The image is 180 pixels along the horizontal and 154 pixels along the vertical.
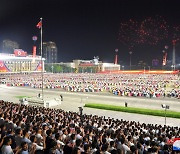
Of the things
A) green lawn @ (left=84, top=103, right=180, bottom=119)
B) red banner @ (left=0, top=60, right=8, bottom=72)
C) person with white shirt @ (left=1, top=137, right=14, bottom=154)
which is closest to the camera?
person with white shirt @ (left=1, top=137, right=14, bottom=154)

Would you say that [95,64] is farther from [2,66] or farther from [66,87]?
[66,87]

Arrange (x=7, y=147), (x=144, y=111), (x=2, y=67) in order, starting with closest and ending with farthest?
1. (x=7, y=147)
2. (x=144, y=111)
3. (x=2, y=67)

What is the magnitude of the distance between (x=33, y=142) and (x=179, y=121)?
19.6m

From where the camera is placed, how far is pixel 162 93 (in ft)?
149

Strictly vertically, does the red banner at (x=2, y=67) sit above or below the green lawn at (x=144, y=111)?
above

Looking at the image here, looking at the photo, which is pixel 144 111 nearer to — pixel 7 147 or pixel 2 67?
pixel 7 147

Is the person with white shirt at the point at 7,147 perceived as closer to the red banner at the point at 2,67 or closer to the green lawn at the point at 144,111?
the green lawn at the point at 144,111

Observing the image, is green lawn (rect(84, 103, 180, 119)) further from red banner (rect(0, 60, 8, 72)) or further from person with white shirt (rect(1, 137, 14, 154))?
red banner (rect(0, 60, 8, 72))

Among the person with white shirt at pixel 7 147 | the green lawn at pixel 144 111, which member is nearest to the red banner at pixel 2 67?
the green lawn at pixel 144 111

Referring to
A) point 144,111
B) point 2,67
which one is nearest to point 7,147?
point 144,111

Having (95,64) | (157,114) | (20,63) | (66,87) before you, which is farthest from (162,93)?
(95,64)

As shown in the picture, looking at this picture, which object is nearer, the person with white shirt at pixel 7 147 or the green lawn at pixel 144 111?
the person with white shirt at pixel 7 147

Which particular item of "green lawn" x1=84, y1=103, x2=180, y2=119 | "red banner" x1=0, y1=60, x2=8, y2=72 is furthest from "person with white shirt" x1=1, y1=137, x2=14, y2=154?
"red banner" x1=0, y1=60, x2=8, y2=72

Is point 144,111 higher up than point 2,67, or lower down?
lower down
